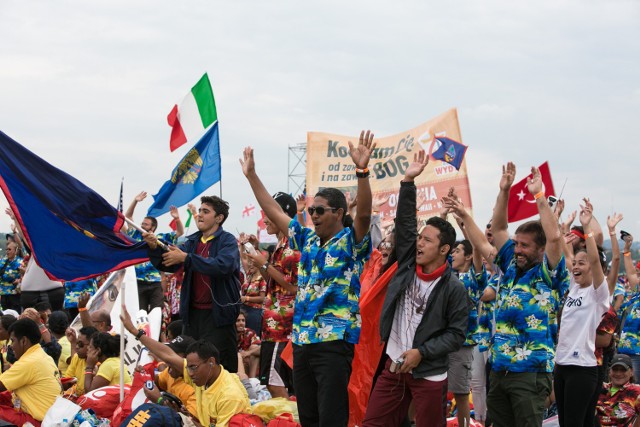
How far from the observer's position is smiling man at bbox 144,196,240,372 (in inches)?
315

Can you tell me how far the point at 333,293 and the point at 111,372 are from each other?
385 centimetres

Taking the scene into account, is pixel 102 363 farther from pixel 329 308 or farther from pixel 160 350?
pixel 329 308

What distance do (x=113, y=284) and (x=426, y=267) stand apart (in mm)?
4776

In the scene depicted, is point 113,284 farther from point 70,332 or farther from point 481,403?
point 481,403

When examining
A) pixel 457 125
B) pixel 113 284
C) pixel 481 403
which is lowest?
pixel 481 403

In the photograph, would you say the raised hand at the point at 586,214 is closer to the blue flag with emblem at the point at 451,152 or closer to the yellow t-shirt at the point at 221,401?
the yellow t-shirt at the point at 221,401

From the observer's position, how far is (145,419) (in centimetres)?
688

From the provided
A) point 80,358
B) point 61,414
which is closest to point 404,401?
point 61,414

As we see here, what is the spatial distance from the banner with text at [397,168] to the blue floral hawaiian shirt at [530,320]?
6.74 m

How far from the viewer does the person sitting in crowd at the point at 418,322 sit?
568cm

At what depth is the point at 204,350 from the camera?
295 inches

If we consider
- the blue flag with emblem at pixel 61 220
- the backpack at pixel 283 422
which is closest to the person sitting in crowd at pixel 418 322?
the backpack at pixel 283 422

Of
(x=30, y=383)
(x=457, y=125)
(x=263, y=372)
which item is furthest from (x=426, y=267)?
(x=457, y=125)

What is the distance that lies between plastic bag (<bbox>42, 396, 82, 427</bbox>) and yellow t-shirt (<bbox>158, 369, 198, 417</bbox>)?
2.70ft
